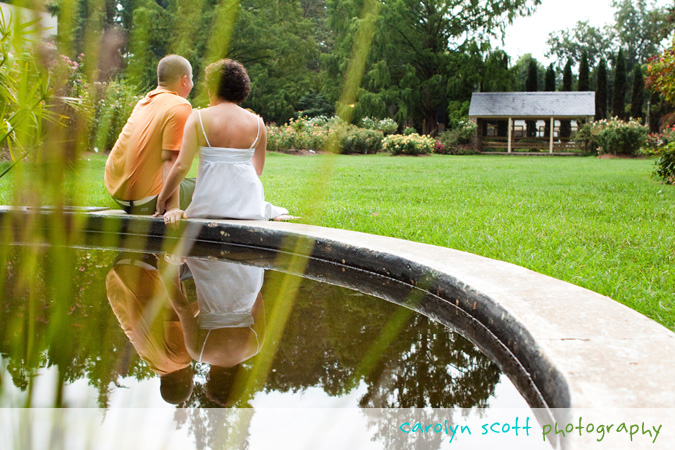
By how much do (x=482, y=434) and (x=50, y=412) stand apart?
0.97 meters

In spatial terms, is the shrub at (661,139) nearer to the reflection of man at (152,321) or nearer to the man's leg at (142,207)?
the man's leg at (142,207)

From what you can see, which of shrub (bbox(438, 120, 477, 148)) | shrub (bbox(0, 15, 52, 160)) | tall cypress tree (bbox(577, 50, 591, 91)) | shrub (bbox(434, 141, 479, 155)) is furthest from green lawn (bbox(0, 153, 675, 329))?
tall cypress tree (bbox(577, 50, 591, 91))

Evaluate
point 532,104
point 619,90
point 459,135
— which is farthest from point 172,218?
point 619,90

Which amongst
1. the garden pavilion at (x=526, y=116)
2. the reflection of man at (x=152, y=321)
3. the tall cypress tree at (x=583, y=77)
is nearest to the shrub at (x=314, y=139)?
the garden pavilion at (x=526, y=116)

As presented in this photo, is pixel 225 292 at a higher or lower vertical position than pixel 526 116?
lower

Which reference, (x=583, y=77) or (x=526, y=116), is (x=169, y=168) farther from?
(x=583, y=77)

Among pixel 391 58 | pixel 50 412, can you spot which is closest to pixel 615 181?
pixel 50 412

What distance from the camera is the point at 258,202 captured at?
13.1 ft

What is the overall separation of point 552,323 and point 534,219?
318cm

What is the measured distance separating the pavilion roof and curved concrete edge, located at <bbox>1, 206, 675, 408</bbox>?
26.1 m

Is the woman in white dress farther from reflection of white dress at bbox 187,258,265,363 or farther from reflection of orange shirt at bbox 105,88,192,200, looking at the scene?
reflection of white dress at bbox 187,258,265,363

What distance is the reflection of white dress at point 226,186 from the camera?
3818mm

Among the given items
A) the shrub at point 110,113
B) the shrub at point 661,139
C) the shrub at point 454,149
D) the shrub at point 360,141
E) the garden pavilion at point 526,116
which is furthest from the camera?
the garden pavilion at point 526,116

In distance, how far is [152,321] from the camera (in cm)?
218
